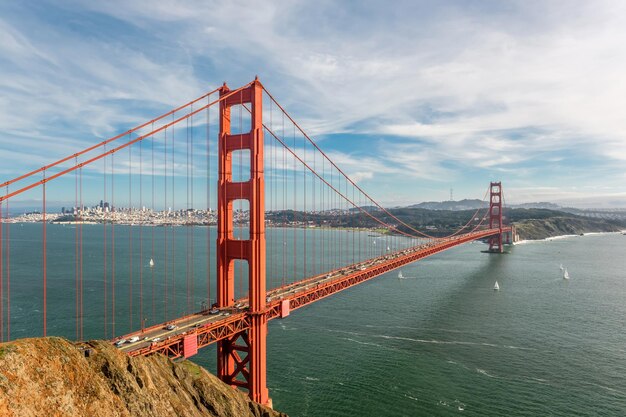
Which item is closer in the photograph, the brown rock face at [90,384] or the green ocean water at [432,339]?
the brown rock face at [90,384]

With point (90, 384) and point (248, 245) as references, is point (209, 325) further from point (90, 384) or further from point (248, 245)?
point (90, 384)

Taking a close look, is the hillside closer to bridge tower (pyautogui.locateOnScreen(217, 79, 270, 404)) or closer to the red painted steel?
bridge tower (pyautogui.locateOnScreen(217, 79, 270, 404))

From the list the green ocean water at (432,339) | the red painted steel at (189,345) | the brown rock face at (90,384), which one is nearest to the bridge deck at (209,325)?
the red painted steel at (189,345)

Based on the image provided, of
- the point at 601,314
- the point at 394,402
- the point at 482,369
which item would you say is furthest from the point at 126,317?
the point at 601,314

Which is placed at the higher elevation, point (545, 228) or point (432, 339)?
point (545, 228)

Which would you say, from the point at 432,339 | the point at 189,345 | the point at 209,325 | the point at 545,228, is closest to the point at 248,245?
the point at 209,325

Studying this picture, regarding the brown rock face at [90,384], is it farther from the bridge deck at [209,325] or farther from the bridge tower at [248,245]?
the bridge tower at [248,245]

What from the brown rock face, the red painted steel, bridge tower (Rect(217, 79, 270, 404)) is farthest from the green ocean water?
the brown rock face
